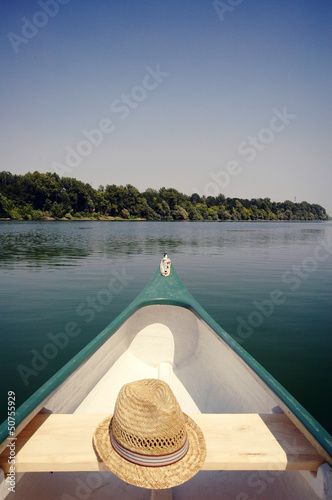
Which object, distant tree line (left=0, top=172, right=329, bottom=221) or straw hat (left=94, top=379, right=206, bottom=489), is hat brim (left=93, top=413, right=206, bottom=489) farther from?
distant tree line (left=0, top=172, right=329, bottom=221)

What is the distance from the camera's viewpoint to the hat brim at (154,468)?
1.44 metres

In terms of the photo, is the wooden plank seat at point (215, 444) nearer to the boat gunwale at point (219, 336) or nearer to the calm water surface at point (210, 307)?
the boat gunwale at point (219, 336)

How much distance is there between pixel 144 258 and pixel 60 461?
48.3 feet

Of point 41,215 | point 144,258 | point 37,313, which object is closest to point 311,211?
point 41,215

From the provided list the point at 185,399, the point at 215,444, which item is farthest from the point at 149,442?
the point at 185,399

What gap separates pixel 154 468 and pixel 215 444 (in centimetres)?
47

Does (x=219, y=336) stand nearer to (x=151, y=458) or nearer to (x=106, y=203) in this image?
(x=151, y=458)

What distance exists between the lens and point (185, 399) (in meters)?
3.60

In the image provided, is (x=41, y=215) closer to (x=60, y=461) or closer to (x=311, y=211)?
(x=60, y=461)

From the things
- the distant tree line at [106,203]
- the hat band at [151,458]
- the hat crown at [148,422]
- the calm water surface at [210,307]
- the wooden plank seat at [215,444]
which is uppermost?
the distant tree line at [106,203]

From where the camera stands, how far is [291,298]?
8938 millimetres

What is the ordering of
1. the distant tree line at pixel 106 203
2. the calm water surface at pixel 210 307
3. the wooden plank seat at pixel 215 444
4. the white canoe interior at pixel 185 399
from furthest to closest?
the distant tree line at pixel 106 203
the calm water surface at pixel 210 307
the white canoe interior at pixel 185 399
the wooden plank seat at pixel 215 444

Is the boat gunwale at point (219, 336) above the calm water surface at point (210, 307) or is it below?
above

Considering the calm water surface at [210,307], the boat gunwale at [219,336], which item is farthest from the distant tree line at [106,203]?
the boat gunwale at [219,336]
